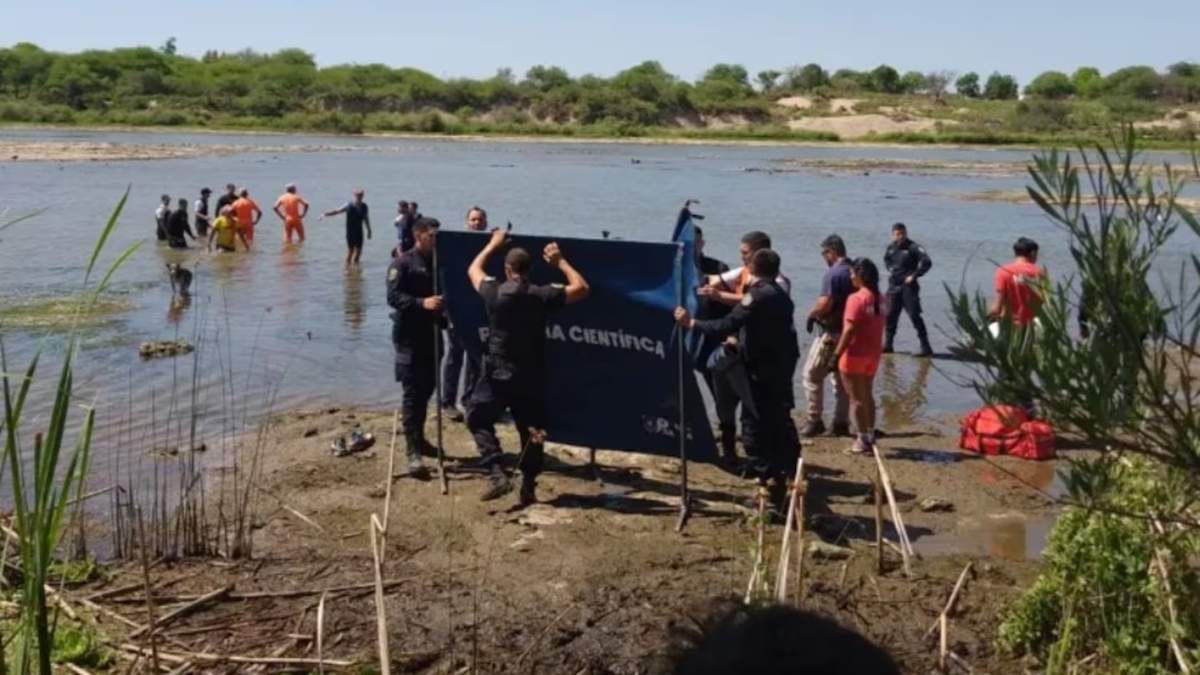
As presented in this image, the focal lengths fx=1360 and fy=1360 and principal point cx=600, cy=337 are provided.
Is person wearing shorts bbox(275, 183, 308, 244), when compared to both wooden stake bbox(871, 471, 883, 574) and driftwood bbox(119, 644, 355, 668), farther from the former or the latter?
driftwood bbox(119, 644, 355, 668)

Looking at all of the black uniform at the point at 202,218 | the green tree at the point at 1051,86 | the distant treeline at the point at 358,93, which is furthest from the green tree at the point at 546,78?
the black uniform at the point at 202,218

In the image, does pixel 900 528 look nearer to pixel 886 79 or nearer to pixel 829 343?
pixel 829 343

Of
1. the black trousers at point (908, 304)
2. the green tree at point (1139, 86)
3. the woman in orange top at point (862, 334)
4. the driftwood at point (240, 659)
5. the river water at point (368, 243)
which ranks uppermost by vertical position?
the green tree at point (1139, 86)

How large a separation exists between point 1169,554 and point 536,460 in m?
4.36

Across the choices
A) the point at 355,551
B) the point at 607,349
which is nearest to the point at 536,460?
the point at 607,349

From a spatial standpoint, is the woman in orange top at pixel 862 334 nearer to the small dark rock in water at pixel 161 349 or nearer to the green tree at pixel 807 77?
the small dark rock in water at pixel 161 349

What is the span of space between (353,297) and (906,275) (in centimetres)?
906

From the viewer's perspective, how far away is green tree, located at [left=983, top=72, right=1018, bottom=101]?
141625 mm

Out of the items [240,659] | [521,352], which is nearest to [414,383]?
[521,352]

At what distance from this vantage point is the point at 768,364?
8969mm

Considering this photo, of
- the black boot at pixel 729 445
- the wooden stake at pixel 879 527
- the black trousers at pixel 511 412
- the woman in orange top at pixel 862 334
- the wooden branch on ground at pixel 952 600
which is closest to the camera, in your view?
the wooden branch on ground at pixel 952 600

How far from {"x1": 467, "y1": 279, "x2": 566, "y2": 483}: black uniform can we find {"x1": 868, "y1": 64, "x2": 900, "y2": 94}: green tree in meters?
136

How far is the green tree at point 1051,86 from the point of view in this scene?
422 feet

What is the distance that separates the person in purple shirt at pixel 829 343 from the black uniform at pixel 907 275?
4292 millimetres
